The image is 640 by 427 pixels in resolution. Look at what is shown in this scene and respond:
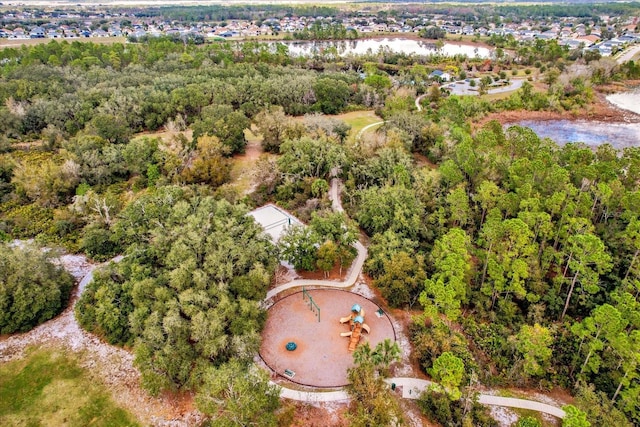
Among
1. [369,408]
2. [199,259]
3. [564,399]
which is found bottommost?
[564,399]

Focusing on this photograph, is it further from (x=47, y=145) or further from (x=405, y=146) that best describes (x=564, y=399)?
(x=47, y=145)

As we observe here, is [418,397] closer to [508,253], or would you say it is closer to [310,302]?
[310,302]

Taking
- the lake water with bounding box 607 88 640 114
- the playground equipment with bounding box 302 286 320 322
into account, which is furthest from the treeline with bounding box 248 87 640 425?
the lake water with bounding box 607 88 640 114

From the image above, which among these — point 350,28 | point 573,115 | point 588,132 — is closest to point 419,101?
point 573,115

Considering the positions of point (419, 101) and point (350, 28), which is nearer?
point (419, 101)

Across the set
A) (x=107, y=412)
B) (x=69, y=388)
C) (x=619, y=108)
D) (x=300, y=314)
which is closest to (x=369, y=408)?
(x=300, y=314)
